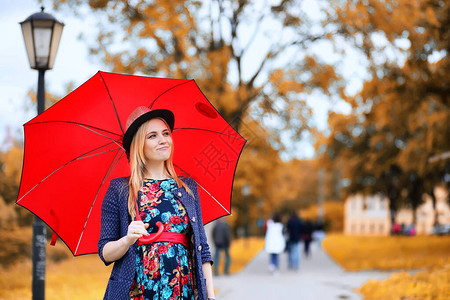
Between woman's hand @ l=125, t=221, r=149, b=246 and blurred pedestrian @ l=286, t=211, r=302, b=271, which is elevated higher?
woman's hand @ l=125, t=221, r=149, b=246

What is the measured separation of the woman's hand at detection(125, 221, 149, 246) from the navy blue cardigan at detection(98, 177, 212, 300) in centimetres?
10

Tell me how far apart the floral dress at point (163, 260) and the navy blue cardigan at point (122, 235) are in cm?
5

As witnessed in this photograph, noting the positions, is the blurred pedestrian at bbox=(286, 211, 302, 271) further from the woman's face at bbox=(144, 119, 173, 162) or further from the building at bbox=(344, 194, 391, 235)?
the building at bbox=(344, 194, 391, 235)

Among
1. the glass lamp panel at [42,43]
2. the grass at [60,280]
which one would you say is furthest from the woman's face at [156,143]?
the grass at [60,280]

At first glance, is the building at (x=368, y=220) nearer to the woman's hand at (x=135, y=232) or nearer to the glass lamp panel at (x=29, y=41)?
the glass lamp panel at (x=29, y=41)

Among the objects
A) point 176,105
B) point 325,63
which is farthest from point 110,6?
point 176,105

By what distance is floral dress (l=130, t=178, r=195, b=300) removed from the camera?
3.11 meters

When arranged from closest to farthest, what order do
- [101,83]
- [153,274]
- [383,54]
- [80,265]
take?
[153,274] → [101,83] → [383,54] → [80,265]

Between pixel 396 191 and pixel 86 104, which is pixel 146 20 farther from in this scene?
pixel 396 191

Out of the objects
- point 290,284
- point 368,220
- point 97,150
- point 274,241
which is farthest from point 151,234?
point 368,220

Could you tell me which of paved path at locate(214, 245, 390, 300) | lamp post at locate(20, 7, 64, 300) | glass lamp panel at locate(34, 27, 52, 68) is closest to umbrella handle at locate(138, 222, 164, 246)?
lamp post at locate(20, 7, 64, 300)

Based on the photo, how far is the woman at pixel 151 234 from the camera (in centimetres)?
306

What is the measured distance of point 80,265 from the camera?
17.5 m

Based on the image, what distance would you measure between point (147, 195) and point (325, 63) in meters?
13.4
